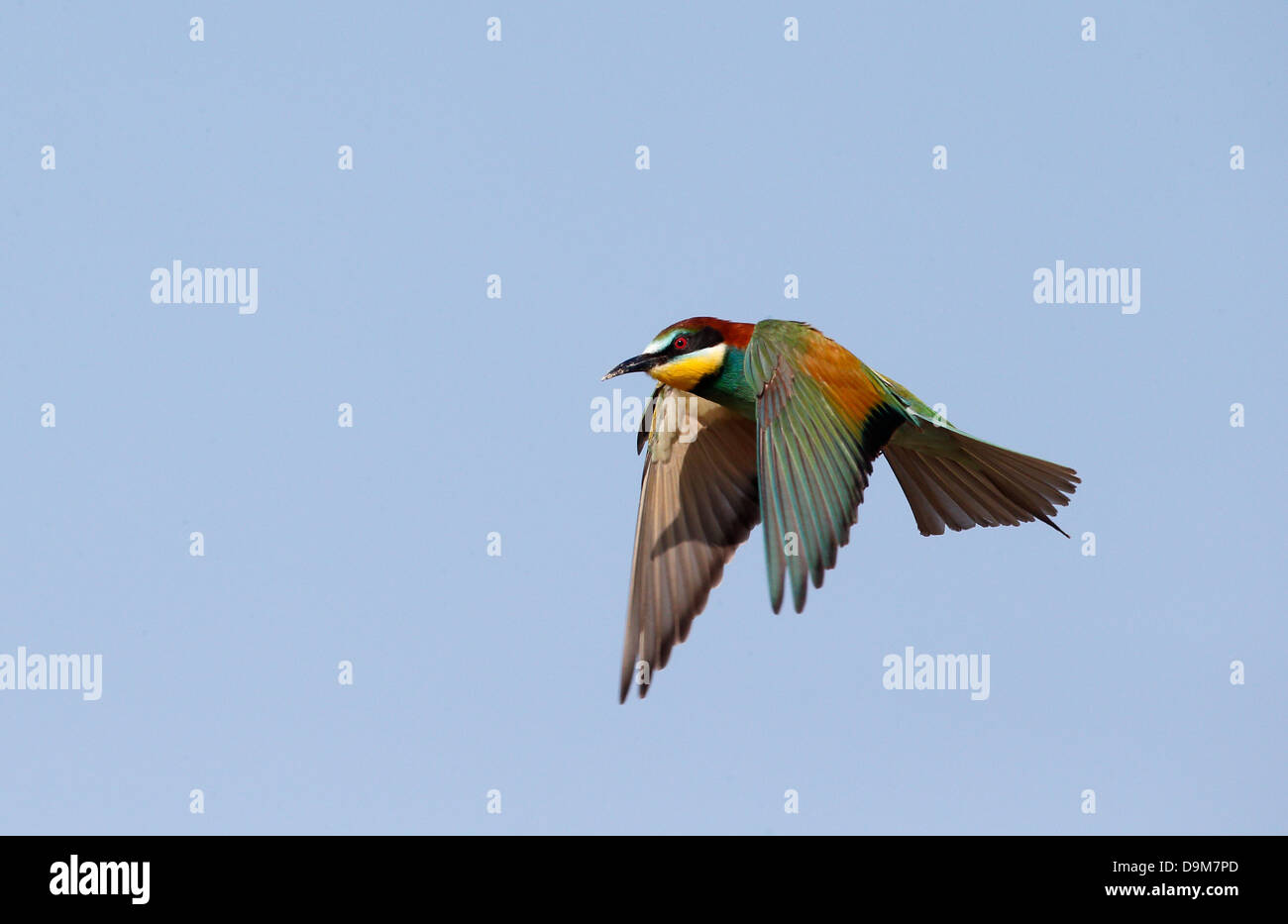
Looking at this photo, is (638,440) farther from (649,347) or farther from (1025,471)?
(1025,471)

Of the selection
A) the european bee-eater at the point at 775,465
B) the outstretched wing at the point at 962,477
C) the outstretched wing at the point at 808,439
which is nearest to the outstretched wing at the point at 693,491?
the european bee-eater at the point at 775,465

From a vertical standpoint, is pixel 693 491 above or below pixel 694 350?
below

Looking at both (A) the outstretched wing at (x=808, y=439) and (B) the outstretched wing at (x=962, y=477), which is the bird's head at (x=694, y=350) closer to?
(A) the outstretched wing at (x=808, y=439)

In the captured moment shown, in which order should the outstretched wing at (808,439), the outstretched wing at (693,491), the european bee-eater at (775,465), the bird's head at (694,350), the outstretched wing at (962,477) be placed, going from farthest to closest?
the outstretched wing at (693,491)
the outstretched wing at (962,477)
the bird's head at (694,350)
the european bee-eater at (775,465)
the outstretched wing at (808,439)

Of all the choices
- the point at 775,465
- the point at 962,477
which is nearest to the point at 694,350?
the point at 775,465

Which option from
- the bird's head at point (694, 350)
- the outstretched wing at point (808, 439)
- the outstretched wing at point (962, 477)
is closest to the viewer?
the outstretched wing at point (808, 439)

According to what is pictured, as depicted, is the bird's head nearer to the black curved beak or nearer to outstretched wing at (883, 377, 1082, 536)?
the black curved beak

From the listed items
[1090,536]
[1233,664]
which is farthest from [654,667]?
[1233,664]

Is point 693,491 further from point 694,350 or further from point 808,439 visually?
point 808,439
